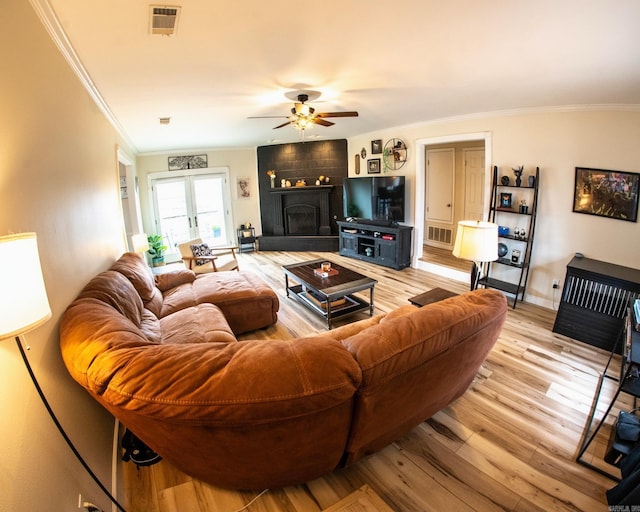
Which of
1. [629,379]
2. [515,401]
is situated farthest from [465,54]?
[515,401]

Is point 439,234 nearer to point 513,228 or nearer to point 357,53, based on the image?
point 513,228

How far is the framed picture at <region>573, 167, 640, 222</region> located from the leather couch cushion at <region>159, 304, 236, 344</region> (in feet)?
14.0

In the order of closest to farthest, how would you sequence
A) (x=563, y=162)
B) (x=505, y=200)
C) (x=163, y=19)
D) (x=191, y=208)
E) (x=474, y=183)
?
(x=163, y=19) < (x=563, y=162) < (x=505, y=200) < (x=474, y=183) < (x=191, y=208)

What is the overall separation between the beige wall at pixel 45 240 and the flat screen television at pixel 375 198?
15.8 ft

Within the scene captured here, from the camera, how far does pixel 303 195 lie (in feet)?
25.2

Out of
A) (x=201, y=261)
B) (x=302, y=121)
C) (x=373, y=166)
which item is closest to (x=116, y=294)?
(x=302, y=121)

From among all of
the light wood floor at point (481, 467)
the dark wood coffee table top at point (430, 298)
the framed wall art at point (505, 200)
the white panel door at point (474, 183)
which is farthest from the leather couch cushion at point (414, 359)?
the white panel door at point (474, 183)

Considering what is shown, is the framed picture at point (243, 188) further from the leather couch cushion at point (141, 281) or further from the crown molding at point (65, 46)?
the leather couch cushion at point (141, 281)

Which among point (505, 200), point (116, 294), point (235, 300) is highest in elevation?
point (505, 200)

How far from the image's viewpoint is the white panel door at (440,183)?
699 centimetres

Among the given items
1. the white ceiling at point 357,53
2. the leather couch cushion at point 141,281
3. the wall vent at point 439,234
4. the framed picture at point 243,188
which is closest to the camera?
the white ceiling at point 357,53

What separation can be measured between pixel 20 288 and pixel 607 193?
4933 mm

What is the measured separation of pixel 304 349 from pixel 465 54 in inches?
99.1

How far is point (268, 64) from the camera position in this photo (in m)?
2.57
